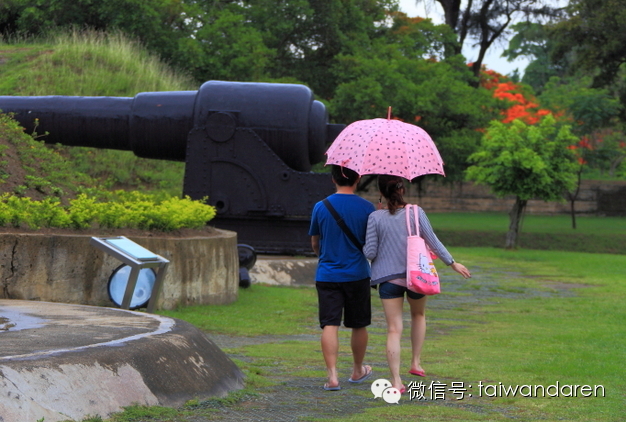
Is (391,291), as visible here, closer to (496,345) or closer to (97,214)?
(496,345)

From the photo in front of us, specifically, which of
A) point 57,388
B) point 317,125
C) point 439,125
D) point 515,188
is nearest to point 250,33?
point 439,125

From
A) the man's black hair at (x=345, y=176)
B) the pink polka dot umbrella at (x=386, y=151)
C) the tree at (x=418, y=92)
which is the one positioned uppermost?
the tree at (x=418, y=92)

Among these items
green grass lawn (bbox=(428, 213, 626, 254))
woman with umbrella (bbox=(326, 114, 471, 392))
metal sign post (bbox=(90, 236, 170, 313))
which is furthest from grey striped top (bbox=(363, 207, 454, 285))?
green grass lawn (bbox=(428, 213, 626, 254))

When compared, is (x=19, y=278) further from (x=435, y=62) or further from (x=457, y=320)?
(x=435, y=62)

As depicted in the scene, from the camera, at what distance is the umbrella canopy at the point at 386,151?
518 cm

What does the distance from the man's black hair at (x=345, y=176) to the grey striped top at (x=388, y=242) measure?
0.88 ft

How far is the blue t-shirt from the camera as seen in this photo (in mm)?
5191

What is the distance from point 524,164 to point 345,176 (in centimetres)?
1954

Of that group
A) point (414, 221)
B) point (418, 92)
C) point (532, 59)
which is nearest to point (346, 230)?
point (414, 221)

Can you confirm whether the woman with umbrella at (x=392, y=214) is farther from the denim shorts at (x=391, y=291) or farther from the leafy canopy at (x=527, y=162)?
the leafy canopy at (x=527, y=162)

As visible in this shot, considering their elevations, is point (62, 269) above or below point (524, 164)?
below

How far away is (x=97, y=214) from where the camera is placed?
8.66 meters

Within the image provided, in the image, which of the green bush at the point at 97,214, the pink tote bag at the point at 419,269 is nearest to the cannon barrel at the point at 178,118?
the green bush at the point at 97,214

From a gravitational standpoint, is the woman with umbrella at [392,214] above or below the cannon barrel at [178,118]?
below
